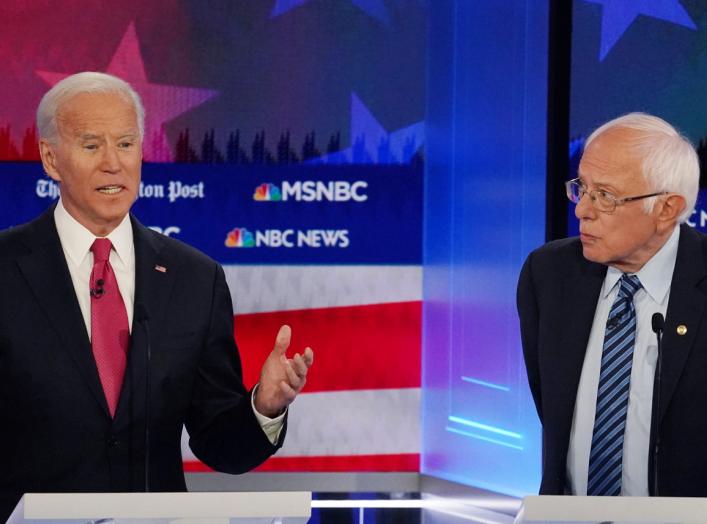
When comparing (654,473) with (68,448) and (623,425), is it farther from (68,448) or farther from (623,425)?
(68,448)

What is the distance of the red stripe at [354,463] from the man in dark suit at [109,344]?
101 inches

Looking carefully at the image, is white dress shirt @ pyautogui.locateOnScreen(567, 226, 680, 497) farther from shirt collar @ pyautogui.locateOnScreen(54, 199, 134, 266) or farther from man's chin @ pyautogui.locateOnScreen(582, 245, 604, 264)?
shirt collar @ pyautogui.locateOnScreen(54, 199, 134, 266)

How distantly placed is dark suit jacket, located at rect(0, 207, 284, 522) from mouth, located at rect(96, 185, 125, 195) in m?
0.14

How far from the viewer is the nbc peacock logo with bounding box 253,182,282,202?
18.3 feet

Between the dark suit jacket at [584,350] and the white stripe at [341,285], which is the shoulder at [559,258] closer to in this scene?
the dark suit jacket at [584,350]

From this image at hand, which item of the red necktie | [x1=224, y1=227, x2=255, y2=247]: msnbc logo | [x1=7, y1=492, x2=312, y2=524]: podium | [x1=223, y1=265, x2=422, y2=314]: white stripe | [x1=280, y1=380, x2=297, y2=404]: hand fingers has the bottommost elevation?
[x1=7, y1=492, x2=312, y2=524]: podium

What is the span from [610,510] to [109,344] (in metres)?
1.24

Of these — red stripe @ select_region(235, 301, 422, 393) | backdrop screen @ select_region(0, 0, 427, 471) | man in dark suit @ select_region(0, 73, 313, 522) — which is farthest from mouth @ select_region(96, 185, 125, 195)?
red stripe @ select_region(235, 301, 422, 393)

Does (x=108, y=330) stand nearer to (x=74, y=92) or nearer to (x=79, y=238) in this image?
(x=79, y=238)

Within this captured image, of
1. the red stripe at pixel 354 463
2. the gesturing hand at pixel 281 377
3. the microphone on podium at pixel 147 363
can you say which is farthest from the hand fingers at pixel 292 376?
the red stripe at pixel 354 463

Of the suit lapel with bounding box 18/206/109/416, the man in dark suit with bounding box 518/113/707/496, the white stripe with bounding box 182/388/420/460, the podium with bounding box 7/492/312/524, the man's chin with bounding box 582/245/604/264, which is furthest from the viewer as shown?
the white stripe with bounding box 182/388/420/460

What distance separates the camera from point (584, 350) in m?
3.06

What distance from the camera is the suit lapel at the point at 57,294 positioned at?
2.84m

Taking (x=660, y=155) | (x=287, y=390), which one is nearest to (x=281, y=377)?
(x=287, y=390)
